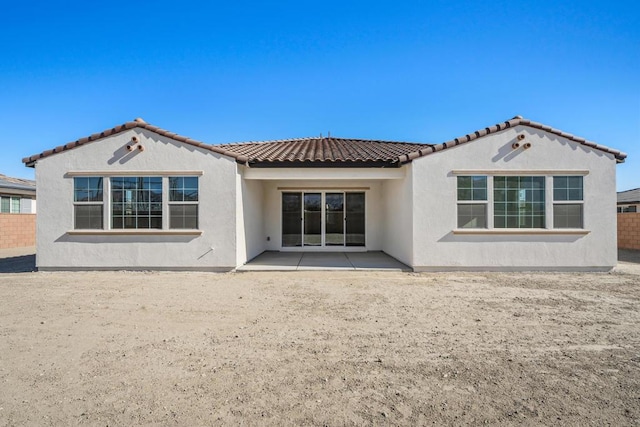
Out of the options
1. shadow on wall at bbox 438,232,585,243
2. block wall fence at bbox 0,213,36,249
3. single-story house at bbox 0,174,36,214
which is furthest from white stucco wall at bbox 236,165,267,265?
single-story house at bbox 0,174,36,214

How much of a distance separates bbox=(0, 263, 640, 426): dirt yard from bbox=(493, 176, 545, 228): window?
2.56m

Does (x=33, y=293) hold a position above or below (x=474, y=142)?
below

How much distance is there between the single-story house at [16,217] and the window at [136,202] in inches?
507

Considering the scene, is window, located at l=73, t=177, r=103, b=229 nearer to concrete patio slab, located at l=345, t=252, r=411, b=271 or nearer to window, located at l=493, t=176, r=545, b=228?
concrete patio slab, located at l=345, t=252, r=411, b=271

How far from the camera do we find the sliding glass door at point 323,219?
14.2 m

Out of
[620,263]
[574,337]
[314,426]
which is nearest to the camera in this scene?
[314,426]

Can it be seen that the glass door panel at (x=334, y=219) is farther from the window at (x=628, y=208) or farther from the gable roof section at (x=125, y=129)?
the window at (x=628, y=208)

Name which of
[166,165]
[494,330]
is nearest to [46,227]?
[166,165]

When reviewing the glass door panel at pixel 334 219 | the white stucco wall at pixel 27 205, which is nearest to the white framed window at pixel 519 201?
the glass door panel at pixel 334 219

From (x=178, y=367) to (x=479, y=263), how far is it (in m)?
8.66

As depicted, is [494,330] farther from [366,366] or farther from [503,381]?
[366,366]

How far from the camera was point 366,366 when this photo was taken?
3.97m

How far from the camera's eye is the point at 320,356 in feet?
14.0

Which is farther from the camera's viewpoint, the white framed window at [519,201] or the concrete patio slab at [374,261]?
the concrete patio slab at [374,261]
